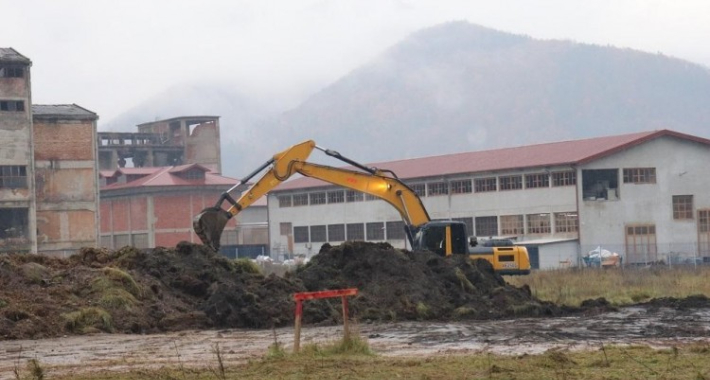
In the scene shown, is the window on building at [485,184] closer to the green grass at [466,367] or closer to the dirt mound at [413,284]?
the dirt mound at [413,284]

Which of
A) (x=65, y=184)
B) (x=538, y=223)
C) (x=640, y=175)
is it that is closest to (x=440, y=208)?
(x=538, y=223)

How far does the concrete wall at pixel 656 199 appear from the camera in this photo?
64.8 meters

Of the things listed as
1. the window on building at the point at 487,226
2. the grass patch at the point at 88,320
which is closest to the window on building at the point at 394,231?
the window on building at the point at 487,226

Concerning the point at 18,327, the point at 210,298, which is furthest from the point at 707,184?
the point at 18,327

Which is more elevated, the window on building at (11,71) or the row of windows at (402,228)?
the window on building at (11,71)

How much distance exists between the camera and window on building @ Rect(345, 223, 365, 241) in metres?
76.2

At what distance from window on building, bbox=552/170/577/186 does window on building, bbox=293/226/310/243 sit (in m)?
19.8

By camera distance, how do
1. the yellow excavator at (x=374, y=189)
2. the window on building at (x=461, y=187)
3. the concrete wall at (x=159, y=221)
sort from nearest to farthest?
1. the yellow excavator at (x=374, y=189)
2. the window on building at (x=461, y=187)
3. the concrete wall at (x=159, y=221)

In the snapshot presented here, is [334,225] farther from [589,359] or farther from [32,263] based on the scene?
[589,359]

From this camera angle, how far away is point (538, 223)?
66750 mm

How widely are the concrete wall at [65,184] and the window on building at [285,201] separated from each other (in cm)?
1181

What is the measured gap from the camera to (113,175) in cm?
10056

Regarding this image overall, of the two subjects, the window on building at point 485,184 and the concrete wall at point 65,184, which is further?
the concrete wall at point 65,184

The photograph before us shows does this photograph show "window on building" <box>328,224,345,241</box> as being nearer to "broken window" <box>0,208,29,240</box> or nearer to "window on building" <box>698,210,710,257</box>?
"broken window" <box>0,208,29,240</box>
